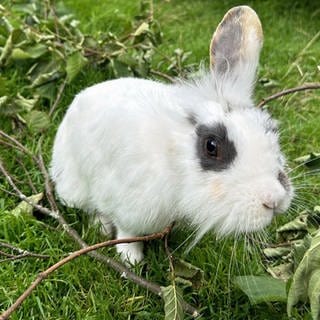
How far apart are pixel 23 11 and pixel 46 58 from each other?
64 centimetres

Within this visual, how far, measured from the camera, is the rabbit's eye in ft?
6.98

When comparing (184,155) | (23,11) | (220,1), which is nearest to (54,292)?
(184,155)

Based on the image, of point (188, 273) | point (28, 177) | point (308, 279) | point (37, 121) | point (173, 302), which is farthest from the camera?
point (37, 121)

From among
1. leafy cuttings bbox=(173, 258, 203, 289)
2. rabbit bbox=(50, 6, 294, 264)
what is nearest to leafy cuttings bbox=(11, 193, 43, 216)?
rabbit bbox=(50, 6, 294, 264)

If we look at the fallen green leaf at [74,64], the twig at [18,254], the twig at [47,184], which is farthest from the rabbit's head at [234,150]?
the fallen green leaf at [74,64]

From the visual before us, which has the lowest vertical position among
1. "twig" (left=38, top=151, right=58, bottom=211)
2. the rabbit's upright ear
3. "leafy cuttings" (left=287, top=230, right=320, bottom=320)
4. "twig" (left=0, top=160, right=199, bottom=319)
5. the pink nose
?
"twig" (left=38, top=151, right=58, bottom=211)

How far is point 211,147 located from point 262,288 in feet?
1.69

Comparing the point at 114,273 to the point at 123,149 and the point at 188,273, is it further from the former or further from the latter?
the point at 123,149

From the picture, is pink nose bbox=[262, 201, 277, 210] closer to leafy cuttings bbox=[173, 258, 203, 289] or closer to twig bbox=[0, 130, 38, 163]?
leafy cuttings bbox=[173, 258, 203, 289]

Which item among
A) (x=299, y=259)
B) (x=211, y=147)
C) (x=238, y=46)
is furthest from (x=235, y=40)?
(x=299, y=259)

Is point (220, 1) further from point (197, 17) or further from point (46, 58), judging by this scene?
point (46, 58)

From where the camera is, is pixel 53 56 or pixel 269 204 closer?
pixel 269 204

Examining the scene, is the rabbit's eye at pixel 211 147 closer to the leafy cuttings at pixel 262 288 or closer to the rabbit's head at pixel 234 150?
the rabbit's head at pixel 234 150

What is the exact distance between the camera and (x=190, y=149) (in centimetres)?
217
